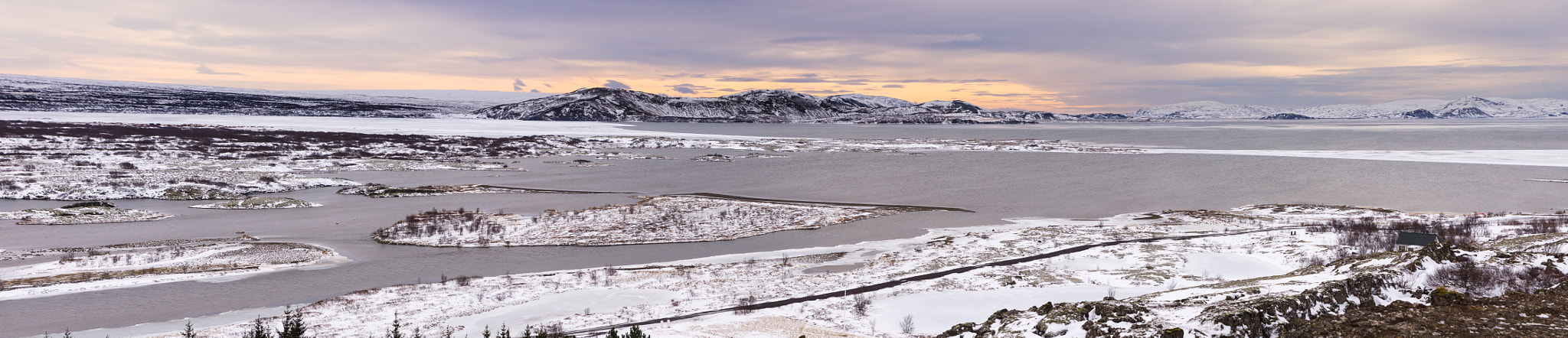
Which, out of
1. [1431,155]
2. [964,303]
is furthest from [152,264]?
[1431,155]

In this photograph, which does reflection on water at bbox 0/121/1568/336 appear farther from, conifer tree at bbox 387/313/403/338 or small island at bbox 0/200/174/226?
conifer tree at bbox 387/313/403/338

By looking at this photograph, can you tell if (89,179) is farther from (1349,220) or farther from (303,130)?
(303,130)

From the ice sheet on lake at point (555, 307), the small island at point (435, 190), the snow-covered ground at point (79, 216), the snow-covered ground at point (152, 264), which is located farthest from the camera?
the small island at point (435, 190)

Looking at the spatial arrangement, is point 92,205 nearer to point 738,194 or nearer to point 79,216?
point 79,216

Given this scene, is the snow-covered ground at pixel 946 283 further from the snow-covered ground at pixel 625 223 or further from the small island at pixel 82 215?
the small island at pixel 82 215

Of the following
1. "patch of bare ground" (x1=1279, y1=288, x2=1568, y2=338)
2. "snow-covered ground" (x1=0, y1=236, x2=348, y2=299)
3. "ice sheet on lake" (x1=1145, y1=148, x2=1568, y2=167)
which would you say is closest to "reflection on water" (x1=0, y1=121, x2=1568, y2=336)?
"snow-covered ground" (x1=0, y1=236, x2=348, y2=299)

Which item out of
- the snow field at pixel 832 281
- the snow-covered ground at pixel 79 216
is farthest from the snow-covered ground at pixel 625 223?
the snow-covered ground at pixel 79 216
